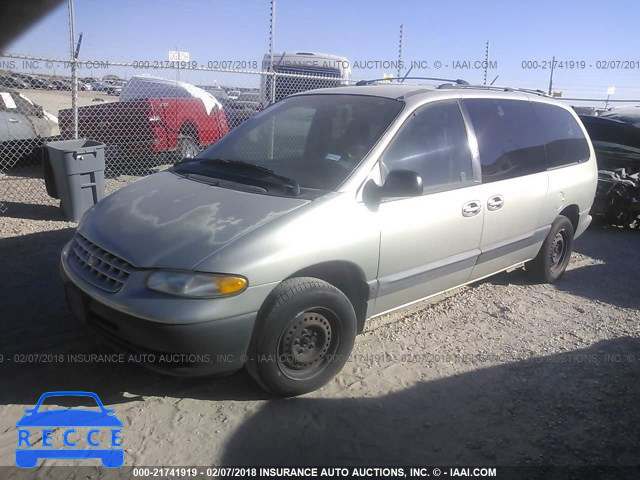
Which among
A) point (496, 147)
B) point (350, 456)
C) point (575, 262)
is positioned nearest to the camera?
point (350, 456)

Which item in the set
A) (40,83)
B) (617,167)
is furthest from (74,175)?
(617,167)

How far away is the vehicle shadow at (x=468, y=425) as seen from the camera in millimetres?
2748

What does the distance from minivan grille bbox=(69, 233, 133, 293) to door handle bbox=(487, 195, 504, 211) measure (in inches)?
108


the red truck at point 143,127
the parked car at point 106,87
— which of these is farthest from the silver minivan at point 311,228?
the parked car at point 106,87

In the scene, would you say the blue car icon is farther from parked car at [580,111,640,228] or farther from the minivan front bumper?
parked car at [580,111,640,228]

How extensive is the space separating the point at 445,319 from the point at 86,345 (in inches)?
110

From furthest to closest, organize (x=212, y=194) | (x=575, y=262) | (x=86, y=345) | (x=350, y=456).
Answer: (x=575, y=262)
(x=86, y=345)
(x=212, y=194)
(x=350, y=456)

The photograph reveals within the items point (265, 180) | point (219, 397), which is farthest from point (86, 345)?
point (265, 180)

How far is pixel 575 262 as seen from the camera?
20.9 feet

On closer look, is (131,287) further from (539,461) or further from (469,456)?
(539,461)

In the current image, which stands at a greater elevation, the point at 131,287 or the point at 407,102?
the point at 407,102

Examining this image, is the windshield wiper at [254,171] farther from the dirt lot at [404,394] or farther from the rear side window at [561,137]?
the rear side window at [561,137]

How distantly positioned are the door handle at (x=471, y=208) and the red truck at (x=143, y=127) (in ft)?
20.5

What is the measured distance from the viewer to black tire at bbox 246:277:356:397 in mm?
2910
